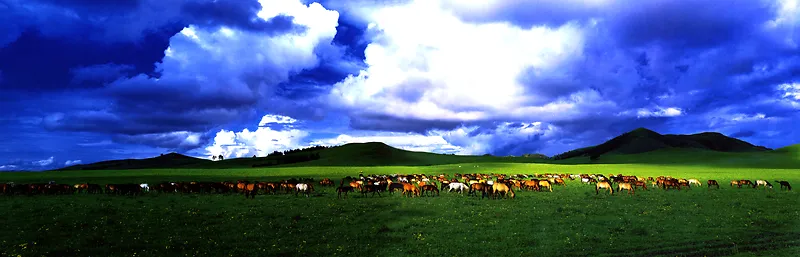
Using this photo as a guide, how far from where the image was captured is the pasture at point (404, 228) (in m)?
15.9

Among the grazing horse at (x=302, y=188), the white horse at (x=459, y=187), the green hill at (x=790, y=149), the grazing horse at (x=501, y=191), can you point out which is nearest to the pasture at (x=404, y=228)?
the grazing horse at (x=501, y=191)

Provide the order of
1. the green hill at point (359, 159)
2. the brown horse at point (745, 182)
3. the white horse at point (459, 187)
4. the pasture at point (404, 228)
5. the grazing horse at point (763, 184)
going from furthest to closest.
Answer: the green hill at point (359, 159)
the brown horse at point (745, 182)
the grazing horse at point (763, 184)
the white horse at point (459, 187)
the pasture at point (404, 228)

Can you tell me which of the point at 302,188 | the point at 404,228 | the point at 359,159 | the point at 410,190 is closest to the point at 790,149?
the point at 359,159

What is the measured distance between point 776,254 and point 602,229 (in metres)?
5.74

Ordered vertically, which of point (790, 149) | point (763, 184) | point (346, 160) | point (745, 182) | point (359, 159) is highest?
point (790, 149)

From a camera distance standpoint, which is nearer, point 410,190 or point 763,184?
point 410,190

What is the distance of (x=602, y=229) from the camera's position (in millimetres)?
19234

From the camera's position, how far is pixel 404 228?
19734mm

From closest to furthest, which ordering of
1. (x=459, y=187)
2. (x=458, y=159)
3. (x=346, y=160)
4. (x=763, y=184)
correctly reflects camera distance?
1. (x=459, y=187)
2. (x=763, y=184)
3. (x=346, y=160)
4. (x=458, y=159)

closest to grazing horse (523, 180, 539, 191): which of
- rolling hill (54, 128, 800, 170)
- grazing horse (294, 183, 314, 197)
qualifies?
grazing horse (294, 183, 314, 197)

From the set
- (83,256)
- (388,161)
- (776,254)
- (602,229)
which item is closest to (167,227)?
(83,256)

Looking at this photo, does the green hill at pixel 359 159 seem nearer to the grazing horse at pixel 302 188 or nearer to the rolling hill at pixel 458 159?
the rolling hill at pixel 458 159

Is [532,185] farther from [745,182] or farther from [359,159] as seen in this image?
[359,159]

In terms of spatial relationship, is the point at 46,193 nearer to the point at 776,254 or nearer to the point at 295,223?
the point at 295,223
